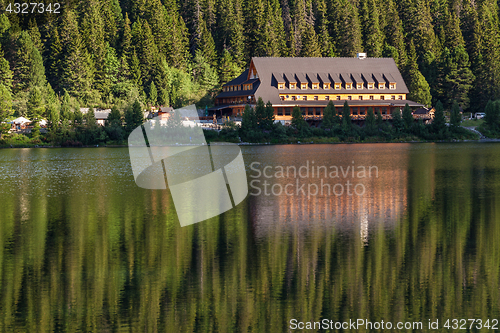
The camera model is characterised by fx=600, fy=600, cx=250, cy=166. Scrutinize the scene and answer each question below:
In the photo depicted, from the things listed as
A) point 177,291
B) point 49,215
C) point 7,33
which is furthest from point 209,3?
point 177,291

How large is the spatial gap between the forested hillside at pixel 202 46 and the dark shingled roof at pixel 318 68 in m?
6.88

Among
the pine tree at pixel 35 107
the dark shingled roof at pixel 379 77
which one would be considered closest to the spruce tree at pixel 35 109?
the pine tree at pixel 35 107

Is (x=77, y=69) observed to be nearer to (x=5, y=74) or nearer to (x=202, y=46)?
(x=5, y=74)

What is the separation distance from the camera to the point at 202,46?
126125 millimetres

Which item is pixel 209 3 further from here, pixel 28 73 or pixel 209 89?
pixel 28 73

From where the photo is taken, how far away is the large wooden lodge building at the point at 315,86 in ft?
358

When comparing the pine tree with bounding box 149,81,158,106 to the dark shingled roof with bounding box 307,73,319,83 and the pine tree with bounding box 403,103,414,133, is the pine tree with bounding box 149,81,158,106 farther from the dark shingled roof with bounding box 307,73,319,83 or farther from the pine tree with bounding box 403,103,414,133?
the pine tree with bounding box 403,103,414,133

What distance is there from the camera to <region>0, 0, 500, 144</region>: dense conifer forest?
11056 cm

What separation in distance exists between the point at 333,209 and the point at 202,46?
104 meters

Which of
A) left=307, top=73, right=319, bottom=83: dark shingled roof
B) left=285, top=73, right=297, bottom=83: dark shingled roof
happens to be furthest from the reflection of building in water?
left=307, top=73, right=319, bottom=83: dark shingled roof

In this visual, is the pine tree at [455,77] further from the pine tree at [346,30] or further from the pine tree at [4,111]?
the pine tree at [4,111]

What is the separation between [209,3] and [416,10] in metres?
49.9

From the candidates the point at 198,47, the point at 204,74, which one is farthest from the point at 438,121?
the point at 198,47

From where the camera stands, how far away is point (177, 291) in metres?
15.2
